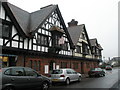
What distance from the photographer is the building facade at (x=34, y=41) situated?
15.1 m

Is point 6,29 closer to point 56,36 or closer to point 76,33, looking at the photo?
point 56,36

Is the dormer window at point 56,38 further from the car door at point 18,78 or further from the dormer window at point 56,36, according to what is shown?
the car door at point 18,78

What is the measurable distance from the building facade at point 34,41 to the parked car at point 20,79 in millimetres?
5513

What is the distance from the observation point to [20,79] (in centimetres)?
916

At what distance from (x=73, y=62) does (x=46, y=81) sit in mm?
16314

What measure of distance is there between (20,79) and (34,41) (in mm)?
9352

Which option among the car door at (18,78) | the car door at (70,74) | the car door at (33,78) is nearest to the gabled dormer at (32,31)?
the car door at (70,74)

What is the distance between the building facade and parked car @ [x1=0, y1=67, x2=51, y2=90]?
5.51 m

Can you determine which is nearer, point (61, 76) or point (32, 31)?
point (61, 76)

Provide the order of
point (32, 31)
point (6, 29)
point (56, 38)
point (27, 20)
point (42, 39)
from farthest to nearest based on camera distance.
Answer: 1. point (56, 38)
2. point (27, 20)
3. point (42, 39)
4. point (32, 31)
5. point (6, 29)

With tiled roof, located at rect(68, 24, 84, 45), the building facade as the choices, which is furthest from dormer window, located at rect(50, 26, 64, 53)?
tiled roof, located at rect(68, 24, 84, 45)

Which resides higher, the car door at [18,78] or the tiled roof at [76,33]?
the tiled roof at [76,33]

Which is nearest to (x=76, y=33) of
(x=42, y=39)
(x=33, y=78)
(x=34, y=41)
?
(x=42, y=39)

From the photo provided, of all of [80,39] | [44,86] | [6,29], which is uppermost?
[80,39]
